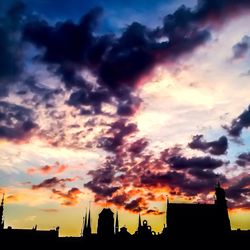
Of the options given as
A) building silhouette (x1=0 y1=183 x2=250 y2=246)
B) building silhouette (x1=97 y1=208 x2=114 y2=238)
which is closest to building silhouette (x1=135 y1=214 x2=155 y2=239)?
building silhouette (x1=0 y1=183 x2=250 y2=246)

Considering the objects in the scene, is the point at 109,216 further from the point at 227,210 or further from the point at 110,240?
the point at 227,210

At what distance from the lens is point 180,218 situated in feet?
257

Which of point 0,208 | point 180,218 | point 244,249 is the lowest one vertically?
point 244,249

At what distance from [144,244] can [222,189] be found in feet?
73.1

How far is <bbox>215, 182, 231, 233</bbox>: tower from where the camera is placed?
78.2 metres

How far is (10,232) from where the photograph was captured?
81.6m

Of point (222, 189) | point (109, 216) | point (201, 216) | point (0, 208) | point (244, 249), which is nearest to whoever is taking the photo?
point (244, 249)

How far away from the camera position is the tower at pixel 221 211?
7825 cm

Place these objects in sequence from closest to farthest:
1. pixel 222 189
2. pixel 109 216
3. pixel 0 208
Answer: pixel 222 189 → pixel 0 208 → pixel 109 216

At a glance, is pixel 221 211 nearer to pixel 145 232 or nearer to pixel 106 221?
pixel 145 232

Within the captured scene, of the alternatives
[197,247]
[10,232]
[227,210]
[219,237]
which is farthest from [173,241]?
[10,232]

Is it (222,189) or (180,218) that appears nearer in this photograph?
(180,218)

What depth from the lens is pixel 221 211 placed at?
3159 inches

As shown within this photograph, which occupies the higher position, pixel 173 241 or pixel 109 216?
pixel 109 216
